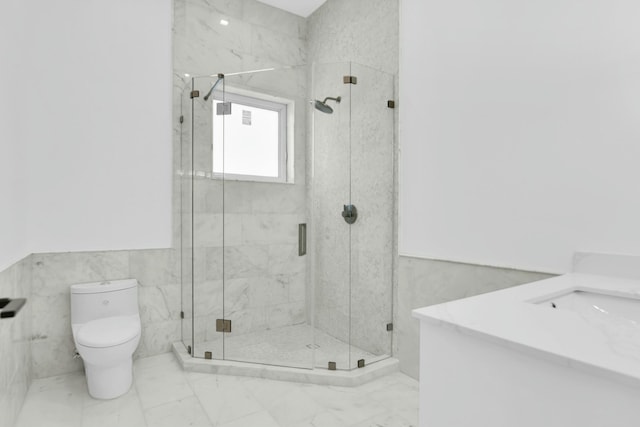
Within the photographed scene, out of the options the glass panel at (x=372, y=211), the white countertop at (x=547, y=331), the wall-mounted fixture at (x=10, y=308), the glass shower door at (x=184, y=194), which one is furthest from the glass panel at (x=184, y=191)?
the white countertop at (x=547, y=331)

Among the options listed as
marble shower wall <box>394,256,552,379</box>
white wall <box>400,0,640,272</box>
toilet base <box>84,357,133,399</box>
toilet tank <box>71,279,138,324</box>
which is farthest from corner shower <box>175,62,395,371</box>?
toilet base <box>84,357,133,399</box>

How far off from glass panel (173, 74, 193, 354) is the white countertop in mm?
2227

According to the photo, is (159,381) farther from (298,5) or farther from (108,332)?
(298,5)

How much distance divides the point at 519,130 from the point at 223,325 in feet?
7.39

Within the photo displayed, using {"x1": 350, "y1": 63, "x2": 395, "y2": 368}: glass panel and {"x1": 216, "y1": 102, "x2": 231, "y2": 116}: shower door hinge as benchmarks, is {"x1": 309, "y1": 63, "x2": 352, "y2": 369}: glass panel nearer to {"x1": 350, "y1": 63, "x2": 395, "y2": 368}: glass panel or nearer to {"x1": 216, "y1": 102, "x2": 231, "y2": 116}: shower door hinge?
{"x1": 350, "y1": 63, "x2": 395, "y2": 368}: glass panel

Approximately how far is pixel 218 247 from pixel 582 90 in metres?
2.32

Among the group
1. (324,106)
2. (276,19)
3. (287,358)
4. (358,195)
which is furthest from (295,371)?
(276,19)

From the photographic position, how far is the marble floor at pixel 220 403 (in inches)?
71.9

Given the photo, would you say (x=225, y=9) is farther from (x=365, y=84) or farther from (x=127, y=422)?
(x=127, y=422)

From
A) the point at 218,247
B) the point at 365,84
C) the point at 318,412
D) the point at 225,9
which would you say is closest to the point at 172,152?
the point at 218,247

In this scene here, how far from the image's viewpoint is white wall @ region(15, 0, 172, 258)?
90.5 inches

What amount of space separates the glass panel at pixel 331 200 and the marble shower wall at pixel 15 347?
1.65m

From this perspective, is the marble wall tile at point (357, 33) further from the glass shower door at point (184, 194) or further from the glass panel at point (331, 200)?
the glass shower door at point (184, 194)

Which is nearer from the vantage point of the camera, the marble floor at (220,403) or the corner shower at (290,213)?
the marble floor at (220,403)
